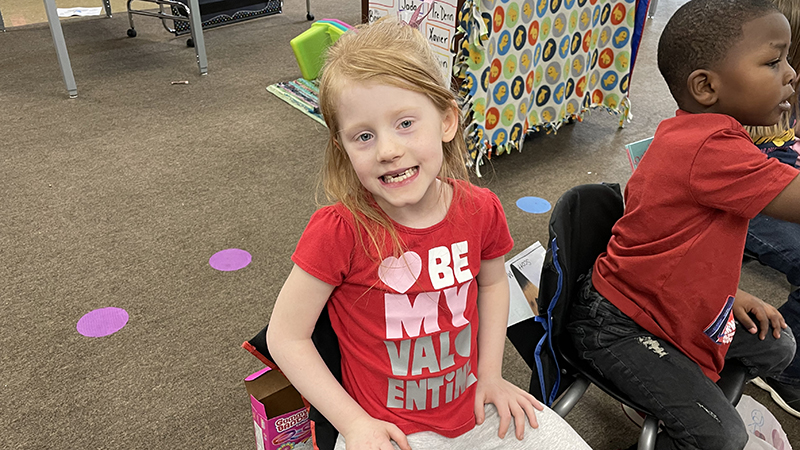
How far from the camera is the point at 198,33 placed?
121 inches

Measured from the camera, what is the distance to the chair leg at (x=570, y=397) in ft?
3.49

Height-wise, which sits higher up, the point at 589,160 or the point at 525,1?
the point at 525,1

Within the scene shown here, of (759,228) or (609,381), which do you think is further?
(759,228)

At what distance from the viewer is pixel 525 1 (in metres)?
2.13

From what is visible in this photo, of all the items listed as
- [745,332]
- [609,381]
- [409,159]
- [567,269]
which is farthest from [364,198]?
[745,332]

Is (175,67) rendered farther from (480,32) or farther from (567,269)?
(567,269)

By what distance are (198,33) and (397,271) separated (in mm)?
2593

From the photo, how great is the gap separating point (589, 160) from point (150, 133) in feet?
5.86

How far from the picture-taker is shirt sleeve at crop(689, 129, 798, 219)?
3.05ft

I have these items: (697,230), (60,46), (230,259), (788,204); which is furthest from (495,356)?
(60,46)

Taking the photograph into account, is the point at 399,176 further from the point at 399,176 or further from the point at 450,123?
the point at 450,123

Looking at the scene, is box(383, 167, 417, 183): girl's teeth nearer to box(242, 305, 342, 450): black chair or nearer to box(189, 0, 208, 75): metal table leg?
box(242, 305, 342, 450): black chair

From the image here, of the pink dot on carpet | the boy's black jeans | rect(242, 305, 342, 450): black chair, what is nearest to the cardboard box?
rect(242, 305, 342, 450): black chair

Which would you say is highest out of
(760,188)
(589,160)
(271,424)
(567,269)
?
(760,188)
